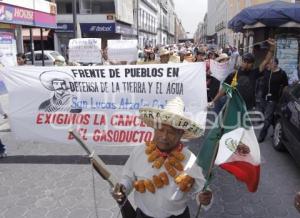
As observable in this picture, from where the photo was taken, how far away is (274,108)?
8.48 m

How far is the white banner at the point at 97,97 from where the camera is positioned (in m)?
6.68

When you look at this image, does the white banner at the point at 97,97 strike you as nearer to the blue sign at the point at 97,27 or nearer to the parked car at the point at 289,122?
the parked car at the point at 289,122

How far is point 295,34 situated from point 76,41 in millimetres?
7832

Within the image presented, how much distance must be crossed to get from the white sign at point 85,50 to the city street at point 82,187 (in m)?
7.78

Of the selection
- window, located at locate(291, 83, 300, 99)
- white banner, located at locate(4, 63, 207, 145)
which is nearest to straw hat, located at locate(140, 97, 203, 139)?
white banner, located at locate(4, 63, 207, 145)

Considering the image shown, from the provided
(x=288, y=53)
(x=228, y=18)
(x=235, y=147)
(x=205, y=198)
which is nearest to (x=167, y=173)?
(x=205, y=198)

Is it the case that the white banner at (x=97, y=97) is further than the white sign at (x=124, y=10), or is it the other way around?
the white sign at (x=124, y=10)

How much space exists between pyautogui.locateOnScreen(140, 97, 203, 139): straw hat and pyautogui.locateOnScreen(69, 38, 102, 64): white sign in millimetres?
12154

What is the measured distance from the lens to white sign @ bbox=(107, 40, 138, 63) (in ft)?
54.8

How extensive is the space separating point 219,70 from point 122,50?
6.83 metres

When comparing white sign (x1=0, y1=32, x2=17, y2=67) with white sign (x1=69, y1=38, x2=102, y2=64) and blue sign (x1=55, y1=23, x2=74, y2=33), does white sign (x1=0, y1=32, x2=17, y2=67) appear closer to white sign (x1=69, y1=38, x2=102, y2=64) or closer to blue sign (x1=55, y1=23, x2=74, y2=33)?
white sign (x1=69, y1=38, x2=102, y2=64)

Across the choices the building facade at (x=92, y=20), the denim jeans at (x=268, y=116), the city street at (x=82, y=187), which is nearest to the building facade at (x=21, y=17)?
the city street at (x=82, y=187)

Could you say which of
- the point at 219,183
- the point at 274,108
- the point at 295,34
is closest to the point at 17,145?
the point at 219,183

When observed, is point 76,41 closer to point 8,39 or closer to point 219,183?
point 8,39
